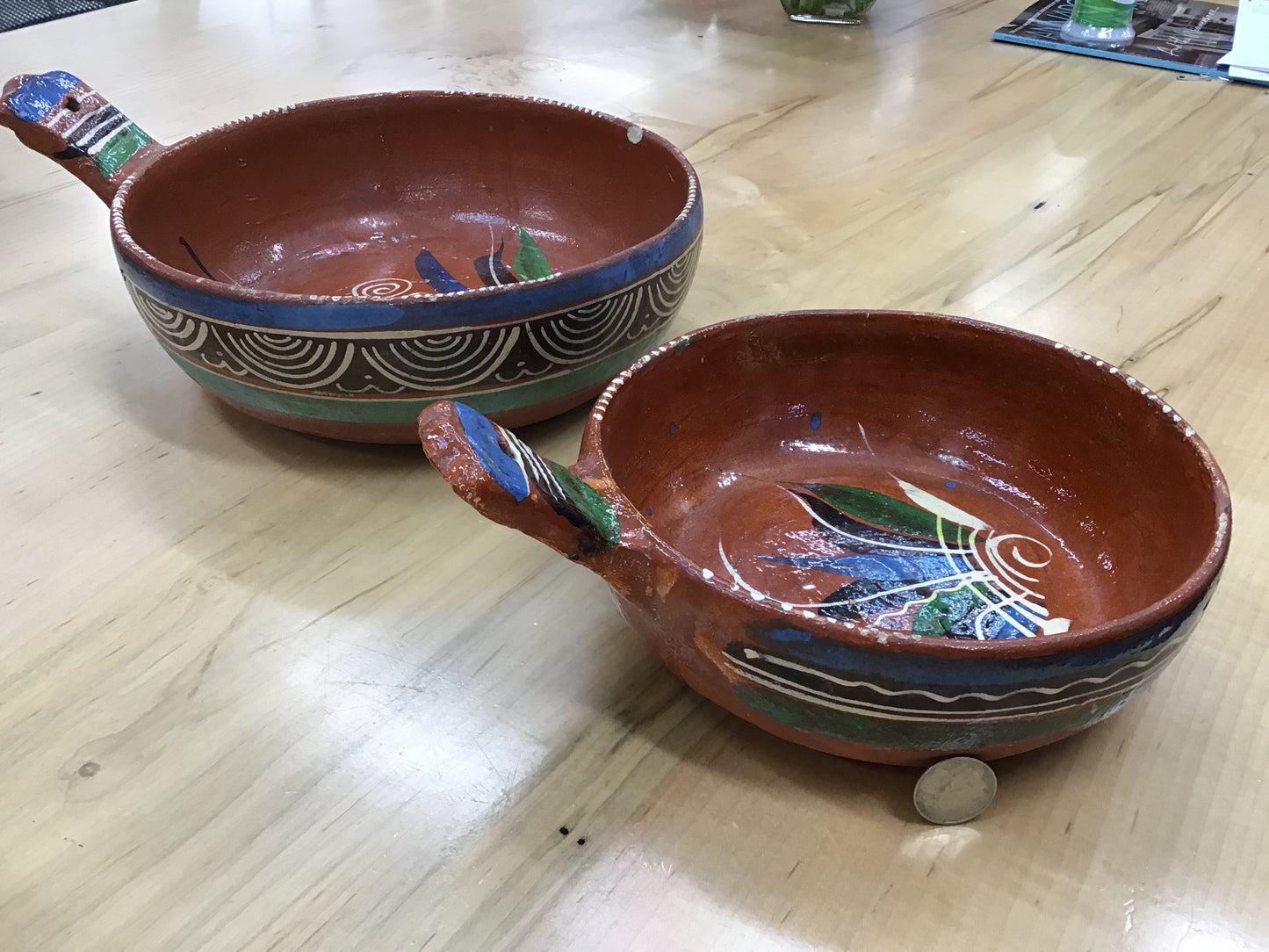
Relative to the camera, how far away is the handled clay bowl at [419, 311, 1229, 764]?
36cm

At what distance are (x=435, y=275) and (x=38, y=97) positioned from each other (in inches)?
9.9

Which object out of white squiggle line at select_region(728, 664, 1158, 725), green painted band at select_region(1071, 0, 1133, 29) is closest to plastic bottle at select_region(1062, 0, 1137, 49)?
green painted band at select_region(1071, 0, 1133, 29)

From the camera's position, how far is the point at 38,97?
26.2 inches

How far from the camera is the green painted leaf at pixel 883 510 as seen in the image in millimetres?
549

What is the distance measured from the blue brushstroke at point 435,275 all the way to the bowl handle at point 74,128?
0.17m

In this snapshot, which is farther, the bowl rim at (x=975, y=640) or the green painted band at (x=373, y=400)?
the green painted band at (x=373, y=400)

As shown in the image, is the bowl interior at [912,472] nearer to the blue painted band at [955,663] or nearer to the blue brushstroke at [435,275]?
the blue painted band at [955,663]

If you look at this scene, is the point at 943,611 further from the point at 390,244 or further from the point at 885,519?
the point at 390,244

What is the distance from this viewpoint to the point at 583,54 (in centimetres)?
122

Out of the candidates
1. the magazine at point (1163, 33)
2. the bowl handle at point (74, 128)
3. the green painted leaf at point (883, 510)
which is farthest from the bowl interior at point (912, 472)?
the magazine at point (1163, 33)

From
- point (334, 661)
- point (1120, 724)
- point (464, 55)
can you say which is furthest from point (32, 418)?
point (464, 55)

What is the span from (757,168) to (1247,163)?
0.44m

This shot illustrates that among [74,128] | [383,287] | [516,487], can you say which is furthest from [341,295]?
[516,487]

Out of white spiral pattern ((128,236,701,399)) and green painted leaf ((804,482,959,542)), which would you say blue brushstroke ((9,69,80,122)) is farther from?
green painted leaf ((804,482,959,542))
